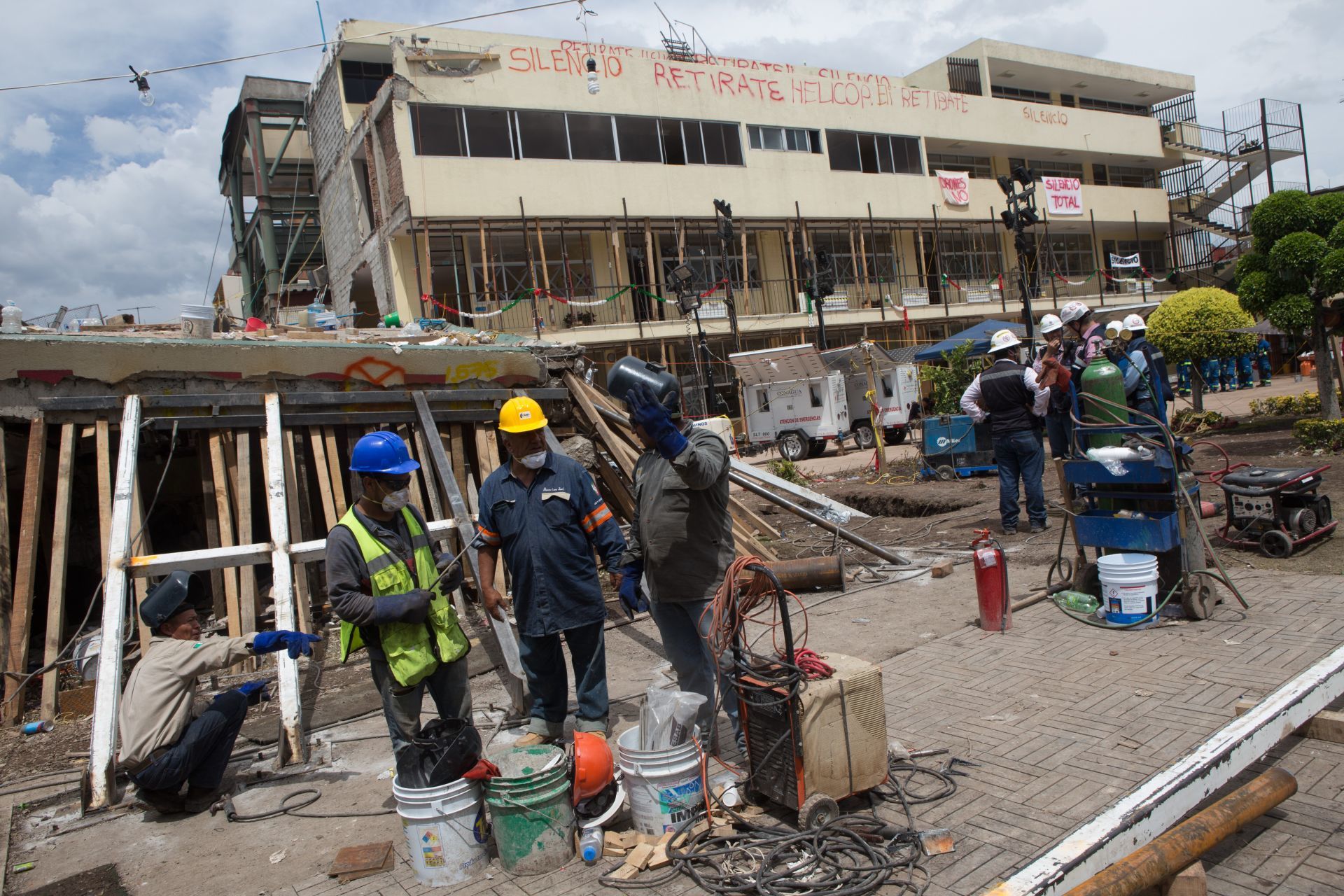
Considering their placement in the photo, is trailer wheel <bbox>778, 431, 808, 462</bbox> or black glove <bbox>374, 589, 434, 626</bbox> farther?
trailer wheel <bbox>778, 431, 808, 462</bbox>

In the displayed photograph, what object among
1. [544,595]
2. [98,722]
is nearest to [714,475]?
[544,595]

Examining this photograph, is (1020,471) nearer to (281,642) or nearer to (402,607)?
(402,607)

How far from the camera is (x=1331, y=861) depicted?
2.86 m

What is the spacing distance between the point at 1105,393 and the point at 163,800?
5907 mm

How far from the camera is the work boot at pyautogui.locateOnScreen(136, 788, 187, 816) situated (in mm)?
3979

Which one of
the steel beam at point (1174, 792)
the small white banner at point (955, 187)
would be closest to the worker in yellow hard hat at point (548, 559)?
the steel beam at point (1174, 792)

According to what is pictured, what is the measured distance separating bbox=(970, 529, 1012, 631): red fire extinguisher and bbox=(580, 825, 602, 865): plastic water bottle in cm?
319

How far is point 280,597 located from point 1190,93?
1760 inches

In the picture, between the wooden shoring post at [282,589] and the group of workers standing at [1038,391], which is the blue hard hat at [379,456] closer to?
the wooden shoring post at [282,589]

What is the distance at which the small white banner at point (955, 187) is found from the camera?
Answer: 98.8 feet

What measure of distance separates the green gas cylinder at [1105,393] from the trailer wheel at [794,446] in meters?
14.3

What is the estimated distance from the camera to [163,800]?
13.2 ft

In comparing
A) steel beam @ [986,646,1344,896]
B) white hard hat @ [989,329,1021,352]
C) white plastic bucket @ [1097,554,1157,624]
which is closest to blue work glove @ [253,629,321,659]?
steel beam @ [986,646,1344,896]

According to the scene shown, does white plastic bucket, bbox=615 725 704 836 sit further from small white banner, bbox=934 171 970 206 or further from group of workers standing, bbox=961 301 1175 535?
small white banner, bbox=934 171 970 206
